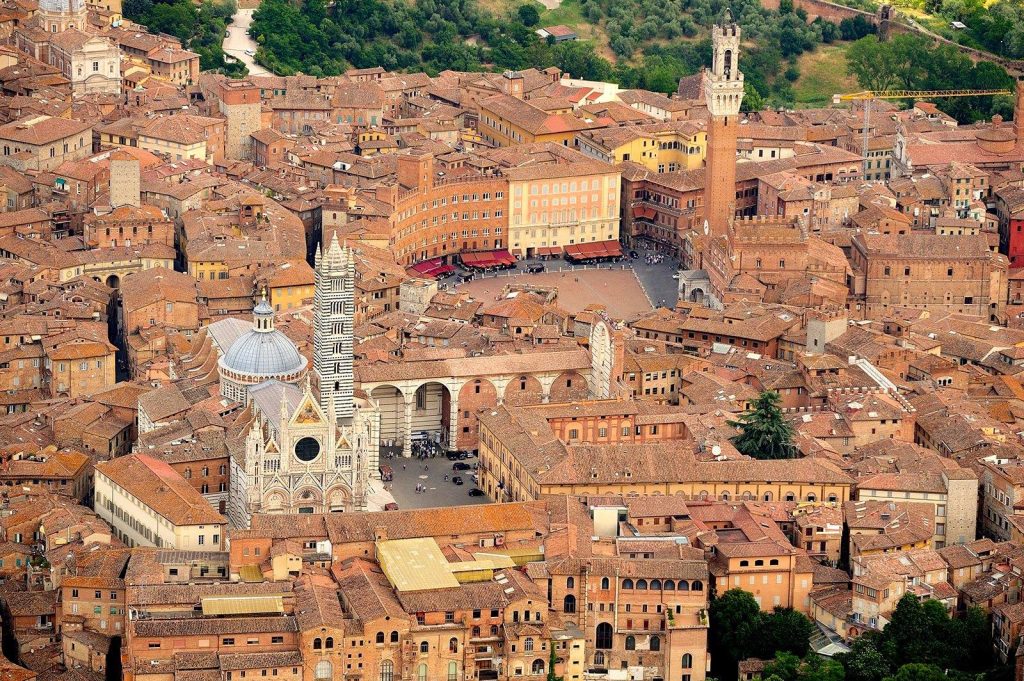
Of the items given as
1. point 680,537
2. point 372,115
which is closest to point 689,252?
point 372,115

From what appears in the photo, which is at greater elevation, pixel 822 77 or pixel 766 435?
pixel 822 77

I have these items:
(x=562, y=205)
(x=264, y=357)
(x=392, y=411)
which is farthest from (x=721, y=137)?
(x=264, y=357)

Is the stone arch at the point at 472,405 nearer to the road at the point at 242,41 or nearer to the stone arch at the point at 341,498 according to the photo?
→ the stone arch at the point at 341,498

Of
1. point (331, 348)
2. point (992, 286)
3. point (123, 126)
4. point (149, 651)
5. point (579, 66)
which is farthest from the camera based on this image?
point (579, 66)

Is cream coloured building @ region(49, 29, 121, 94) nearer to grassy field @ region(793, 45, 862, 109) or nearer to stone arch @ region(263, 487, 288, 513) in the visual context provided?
grassy field @ region(793, 45, 862, 109)

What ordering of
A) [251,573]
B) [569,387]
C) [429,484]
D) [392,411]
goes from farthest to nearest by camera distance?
[569,387] < [392,411] < [429,484] < [251,573]

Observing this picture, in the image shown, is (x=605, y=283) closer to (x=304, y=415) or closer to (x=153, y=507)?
(x=304, y=415)

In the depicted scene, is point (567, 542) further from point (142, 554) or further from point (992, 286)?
point (992, 286)
